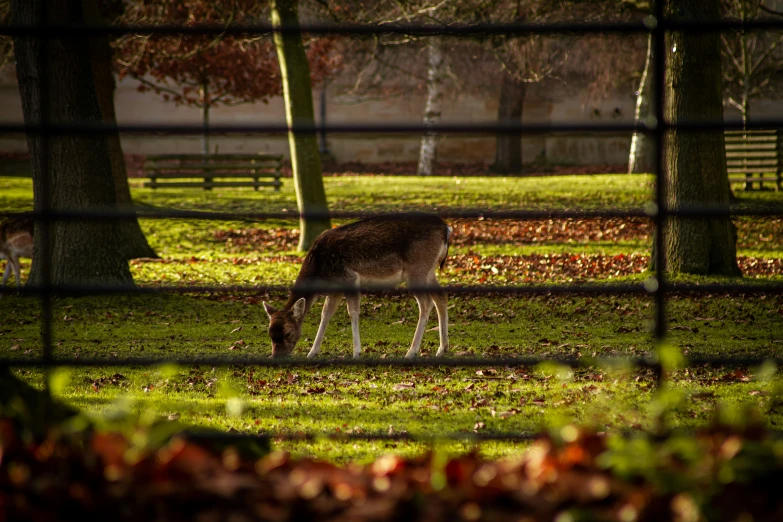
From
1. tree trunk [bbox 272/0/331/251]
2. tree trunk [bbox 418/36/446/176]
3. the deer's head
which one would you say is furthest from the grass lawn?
tree trunk [bbox 418/36/446/176]

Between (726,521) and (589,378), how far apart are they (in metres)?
6.33

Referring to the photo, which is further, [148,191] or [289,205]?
[148,191]

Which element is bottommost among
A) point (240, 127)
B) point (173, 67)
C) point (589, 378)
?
point (589, 378)

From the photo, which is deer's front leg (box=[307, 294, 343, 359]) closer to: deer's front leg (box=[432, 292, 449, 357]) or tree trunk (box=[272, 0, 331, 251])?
deer's front leg (box=[432, 292, 449, 357])

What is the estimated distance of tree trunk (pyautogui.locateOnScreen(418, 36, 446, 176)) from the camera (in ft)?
120

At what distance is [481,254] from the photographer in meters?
18.5

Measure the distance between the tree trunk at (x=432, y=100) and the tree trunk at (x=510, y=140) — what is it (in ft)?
9.93

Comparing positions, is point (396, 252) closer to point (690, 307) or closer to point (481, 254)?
point (690, 307)

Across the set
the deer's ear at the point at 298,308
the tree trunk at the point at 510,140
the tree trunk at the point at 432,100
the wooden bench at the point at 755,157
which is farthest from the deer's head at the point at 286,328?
the tree trunk at the point at 510,140

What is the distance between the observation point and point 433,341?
11.1 m

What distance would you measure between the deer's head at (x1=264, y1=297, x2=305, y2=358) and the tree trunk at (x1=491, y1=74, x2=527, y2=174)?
99.6 feet

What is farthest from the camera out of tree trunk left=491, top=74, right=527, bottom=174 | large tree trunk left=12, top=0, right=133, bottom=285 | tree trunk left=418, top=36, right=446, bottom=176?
tree trunk left=491, top=74, right=527, bottom=174

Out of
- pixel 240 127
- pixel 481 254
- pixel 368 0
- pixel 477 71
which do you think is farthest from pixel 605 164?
pixel 240 127

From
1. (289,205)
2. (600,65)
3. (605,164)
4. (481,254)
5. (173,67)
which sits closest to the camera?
(481,254)
